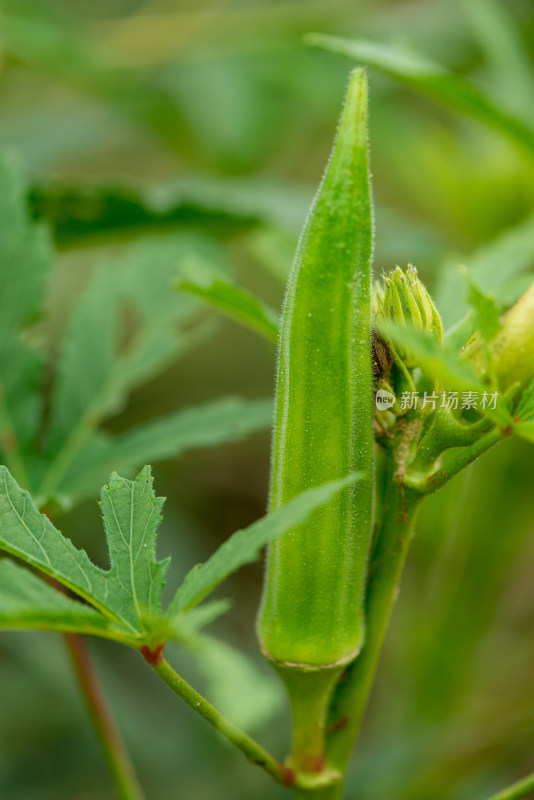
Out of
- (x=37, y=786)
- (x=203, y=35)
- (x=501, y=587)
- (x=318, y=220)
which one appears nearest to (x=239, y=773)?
(x=37, y=786)

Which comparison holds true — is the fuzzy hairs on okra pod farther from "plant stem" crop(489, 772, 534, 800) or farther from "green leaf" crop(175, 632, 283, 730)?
"plant stem" crop(489, 772, 534, 800)

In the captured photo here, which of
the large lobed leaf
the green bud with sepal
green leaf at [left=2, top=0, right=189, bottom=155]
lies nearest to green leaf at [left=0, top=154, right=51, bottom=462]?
the large lobed leaf

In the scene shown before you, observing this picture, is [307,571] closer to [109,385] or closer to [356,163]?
[356,163]

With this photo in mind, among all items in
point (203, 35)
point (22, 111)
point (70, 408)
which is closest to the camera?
point (70, 408)

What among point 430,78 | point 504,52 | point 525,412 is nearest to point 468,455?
point 525,412

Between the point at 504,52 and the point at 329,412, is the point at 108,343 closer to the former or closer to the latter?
the point at 329,412

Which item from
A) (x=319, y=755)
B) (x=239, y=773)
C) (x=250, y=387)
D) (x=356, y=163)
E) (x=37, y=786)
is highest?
(x=356, y=163)
